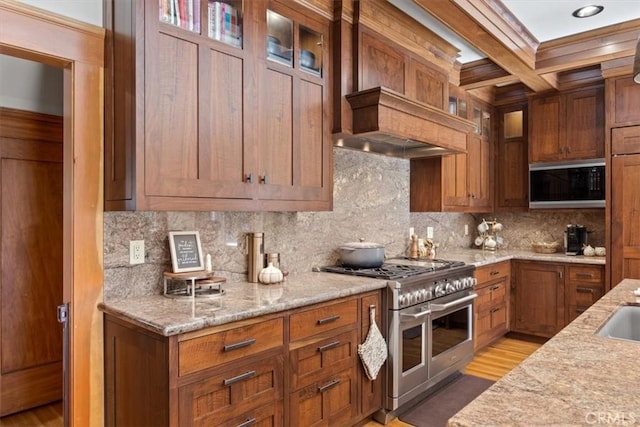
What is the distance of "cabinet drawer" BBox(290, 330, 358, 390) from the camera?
2146 mm

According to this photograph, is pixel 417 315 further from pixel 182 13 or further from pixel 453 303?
pixel 182 13

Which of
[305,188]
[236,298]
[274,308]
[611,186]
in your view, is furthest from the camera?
[611,186]

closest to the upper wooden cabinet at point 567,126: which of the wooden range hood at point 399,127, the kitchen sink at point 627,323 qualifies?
the wooden range hood at point 399,127

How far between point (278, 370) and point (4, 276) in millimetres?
2029

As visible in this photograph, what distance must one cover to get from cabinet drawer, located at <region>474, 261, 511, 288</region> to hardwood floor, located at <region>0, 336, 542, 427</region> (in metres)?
0.70

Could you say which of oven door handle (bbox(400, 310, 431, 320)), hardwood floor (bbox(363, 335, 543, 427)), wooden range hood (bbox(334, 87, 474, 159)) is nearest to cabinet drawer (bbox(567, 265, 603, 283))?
hardwood floor (bbox(363, 335, 543, 427))

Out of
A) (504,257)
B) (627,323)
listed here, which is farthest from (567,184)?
(627,323)

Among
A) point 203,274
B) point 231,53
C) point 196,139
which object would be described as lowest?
point 203,274

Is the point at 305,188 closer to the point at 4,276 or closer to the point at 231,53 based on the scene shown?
the point at 231,53

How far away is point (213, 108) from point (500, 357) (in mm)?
3452

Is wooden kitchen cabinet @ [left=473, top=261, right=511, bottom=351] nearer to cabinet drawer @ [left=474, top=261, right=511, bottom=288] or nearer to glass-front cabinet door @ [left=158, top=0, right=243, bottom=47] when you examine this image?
cabinet drawer @ [left=474, top=261, right=511, bottom=288]

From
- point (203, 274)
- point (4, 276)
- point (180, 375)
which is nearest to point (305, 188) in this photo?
point (203, 274)

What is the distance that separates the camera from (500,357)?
13.1 ft

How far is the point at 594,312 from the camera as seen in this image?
185 centimetres
